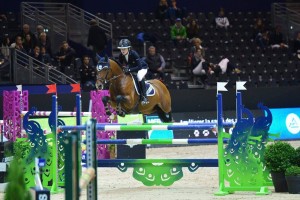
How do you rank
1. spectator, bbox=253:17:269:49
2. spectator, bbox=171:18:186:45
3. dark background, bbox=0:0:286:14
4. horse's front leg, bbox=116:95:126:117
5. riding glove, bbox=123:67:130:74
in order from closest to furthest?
riding glove, bbox=123:67:130:74 < horse's front leg, bbox=116:95:126:117 < spectator, bbox=171:18:186:45 < dark background, bbox=0:0:286:14 < spectator, bbox=253:17:269:49

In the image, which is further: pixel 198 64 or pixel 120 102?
pixel 198 64

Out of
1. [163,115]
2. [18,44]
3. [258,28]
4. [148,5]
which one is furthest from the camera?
[148,5]

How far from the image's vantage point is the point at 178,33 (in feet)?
78.2

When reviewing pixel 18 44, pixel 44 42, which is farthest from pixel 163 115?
pixel 44 42

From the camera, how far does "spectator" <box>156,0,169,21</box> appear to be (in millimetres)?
24438

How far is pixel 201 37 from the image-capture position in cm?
2439

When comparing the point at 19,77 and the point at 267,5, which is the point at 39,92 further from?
the point at 267,5

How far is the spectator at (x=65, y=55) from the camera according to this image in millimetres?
20797

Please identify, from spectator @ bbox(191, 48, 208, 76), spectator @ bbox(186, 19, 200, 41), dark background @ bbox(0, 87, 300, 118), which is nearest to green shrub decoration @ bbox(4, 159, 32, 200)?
dark background @ bbox(0, 87, 300, 118)

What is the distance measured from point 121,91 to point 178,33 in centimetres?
944

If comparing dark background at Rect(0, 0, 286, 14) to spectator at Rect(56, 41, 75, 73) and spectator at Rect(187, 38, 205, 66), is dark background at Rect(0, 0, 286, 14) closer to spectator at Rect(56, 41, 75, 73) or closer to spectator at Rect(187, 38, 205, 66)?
spectator at Rect(56, 41, 75, 73)

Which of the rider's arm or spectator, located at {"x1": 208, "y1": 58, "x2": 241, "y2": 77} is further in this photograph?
spectator, located at {"x1": 208, "y1": 58, "x2": 241, "y2": 77}

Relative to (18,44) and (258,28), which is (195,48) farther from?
(18,44)

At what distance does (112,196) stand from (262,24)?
1520 cm
